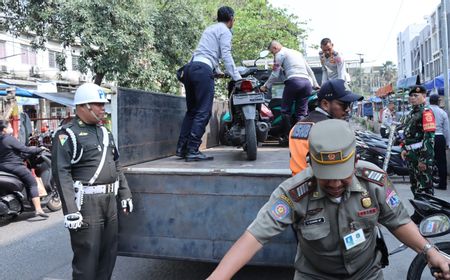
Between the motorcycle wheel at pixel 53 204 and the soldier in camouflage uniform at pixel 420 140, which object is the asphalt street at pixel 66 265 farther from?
the soldier in camouflage uniform at pixel 420 140

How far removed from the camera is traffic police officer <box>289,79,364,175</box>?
10.1 feet

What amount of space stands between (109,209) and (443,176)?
7.42 m

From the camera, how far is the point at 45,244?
19.1 ft

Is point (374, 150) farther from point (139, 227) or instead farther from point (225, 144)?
point (139, 227)

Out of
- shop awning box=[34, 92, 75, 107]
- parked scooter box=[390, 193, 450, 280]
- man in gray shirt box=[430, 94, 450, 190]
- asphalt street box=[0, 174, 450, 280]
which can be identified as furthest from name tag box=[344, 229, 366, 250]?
shop awning box=[34, 92, 75, 107]

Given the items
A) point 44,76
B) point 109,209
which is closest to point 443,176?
point 109,209

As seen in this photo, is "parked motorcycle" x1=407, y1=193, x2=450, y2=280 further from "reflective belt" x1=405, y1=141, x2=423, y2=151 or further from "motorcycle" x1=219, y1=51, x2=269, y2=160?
"reflective belt" x1=405, y1=141, x2=423, y2=151

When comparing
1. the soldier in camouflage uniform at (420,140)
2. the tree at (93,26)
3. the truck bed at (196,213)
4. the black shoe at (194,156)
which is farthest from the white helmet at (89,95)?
the tree at (93,26)

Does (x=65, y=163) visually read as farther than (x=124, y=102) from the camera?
No

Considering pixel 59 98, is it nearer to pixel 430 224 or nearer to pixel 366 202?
pixel 430 224

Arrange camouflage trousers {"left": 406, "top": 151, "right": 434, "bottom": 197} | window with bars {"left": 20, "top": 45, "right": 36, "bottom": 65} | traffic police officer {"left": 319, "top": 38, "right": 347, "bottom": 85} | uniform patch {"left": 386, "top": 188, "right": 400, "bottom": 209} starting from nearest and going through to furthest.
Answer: uniform patch {"left": 386, "top": 188, "right": 400, "bottom": 209}
traffic police officer {"left": 319, "top": 38, "right": 347, "bottom": 85}
camouflage trousers {"left": 406, "top": 151, "right": 434, "bottom": 197}
window with bars {"left": 20, "top": 45, "right": 36, "bottom": 65}

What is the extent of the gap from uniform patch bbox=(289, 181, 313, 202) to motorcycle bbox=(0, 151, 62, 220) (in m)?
5.98

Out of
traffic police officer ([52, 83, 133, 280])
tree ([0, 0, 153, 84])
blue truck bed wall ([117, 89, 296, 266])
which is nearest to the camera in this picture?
blue truck bed wall ([117, 89, 296, 266])

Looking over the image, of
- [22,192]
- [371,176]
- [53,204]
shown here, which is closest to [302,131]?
[371,176]
